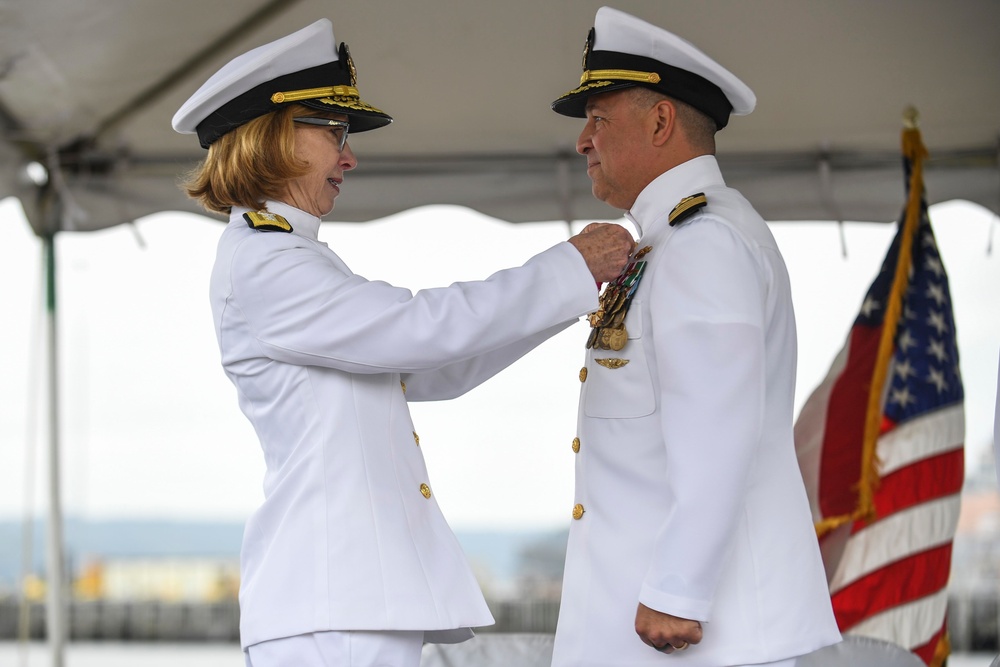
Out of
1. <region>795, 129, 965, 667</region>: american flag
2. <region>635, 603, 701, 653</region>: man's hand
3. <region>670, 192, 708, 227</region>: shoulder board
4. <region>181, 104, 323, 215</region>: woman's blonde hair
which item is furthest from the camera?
<region>795, 129, 965, 667</region>: american flag

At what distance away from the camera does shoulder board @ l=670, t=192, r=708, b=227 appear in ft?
6.07

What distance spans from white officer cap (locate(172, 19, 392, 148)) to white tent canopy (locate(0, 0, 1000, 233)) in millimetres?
1442

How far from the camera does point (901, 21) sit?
11.0 ft

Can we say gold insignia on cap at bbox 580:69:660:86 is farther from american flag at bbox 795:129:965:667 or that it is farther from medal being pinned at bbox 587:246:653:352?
american flag at bbox 795:129:965:667

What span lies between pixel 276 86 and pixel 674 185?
0.73m

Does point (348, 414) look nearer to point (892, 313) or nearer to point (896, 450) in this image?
point (896, 450)

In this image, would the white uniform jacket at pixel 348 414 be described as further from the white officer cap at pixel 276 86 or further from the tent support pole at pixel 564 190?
the tent support pole at pixel 564 190

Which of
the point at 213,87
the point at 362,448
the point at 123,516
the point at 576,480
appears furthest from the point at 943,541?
the point at 123,516

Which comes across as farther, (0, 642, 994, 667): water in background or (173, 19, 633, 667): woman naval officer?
(0, 642, 994, 667): water in background

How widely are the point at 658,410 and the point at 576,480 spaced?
24cm

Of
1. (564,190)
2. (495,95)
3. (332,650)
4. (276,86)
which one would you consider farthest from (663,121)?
(564,190)

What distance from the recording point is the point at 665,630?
1.66m

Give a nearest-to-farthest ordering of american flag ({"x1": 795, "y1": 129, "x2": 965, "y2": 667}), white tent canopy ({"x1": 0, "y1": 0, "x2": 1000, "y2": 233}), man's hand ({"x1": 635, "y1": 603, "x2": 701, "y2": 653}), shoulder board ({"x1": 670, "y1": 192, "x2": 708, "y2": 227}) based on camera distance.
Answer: man's hand ({"x1": 635, "y1": 603, "x2": 701, "y2": 653}) < shoulder board ({"x1": 670, "y1": 192, "x2": 708, "y2": 227}) < white tent canopy ({"x1": 0, "y1": 0, "x2": 1000, "y2": 233}) < american flag ({"x1": 795, "y1": 129, "x2": 965, "y2": 667})

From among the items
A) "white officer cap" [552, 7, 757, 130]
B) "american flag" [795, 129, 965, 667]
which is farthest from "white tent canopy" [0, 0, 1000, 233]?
"white officer cap" [552, 7, 757, 130]
